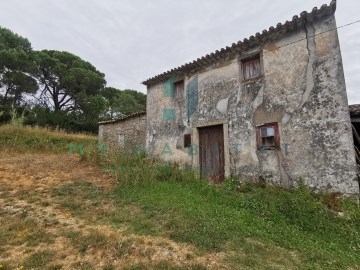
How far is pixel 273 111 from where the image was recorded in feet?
20.9

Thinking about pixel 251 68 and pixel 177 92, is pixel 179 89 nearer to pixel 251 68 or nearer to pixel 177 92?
pixel 177 92

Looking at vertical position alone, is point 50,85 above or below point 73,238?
above

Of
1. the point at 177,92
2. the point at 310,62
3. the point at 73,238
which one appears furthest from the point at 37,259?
the point at 177,92

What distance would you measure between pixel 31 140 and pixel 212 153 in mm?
10771

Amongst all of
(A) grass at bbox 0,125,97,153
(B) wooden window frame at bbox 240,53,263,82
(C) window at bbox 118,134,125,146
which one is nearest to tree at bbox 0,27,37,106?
(A) grass at bbox 0,125,97,153

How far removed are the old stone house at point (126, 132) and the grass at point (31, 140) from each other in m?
1.11

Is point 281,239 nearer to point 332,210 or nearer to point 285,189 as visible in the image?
point 332,210

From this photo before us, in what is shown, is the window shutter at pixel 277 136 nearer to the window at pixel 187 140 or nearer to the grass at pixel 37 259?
the window at pixel 187 140

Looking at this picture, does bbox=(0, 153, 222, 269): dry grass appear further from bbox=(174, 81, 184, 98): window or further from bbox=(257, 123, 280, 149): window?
bbox=(174, 81, 184, 98): window

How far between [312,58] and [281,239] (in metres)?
Result: 4.67

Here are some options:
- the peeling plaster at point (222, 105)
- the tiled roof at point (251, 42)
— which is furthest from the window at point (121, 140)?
the peeling plaster at point (222, 105)

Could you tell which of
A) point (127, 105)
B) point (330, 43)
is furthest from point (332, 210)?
point (127, 105)

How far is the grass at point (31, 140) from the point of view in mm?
11887

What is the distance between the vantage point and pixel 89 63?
21.3 metres
